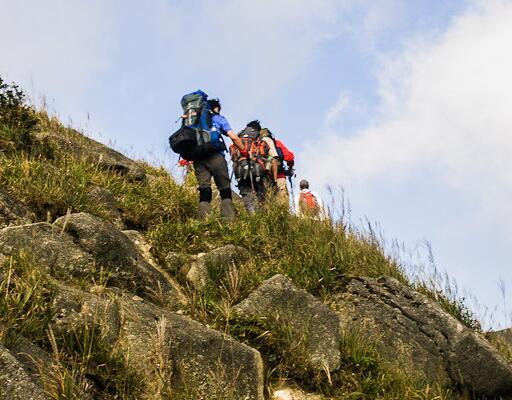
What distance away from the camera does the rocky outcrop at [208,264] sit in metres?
6.22

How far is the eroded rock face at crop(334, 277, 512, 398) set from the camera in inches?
229

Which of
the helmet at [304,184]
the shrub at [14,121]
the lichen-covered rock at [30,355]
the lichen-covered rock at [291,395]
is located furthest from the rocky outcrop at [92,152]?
the lichen-covered rock at [30,355]

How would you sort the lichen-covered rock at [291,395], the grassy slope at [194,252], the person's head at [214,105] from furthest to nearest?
the person's head at [214,105] → the lichen-covered rock at [291,395] → the grassy slope at [194,252]

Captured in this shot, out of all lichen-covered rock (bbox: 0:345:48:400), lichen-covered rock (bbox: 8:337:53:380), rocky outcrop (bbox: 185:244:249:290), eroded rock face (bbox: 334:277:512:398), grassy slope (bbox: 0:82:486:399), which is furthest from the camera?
rocky outcrop (bbox: 185:244:249:290)

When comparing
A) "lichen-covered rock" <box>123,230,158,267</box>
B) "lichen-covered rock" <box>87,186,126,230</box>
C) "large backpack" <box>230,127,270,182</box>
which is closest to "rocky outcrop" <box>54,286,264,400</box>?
"lichen-covered rock" <box>123,230,158,267</box>

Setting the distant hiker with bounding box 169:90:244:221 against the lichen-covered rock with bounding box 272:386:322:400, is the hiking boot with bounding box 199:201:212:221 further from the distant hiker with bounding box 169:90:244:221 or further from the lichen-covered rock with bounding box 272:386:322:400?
the lichen-covered rock with bounding box 272:386:322:400

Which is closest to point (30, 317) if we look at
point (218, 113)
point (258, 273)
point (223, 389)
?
point (223, 389)

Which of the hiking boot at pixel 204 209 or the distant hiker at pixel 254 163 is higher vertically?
the distant hiker at pixel 254 163

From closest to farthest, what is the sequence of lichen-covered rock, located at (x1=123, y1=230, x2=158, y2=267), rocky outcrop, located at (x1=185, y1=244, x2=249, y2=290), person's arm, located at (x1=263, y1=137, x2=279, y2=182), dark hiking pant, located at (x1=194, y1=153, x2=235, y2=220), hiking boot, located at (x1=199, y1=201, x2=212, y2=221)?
1. rocky outcrop, located at (x1=185, y1=244, x2=249, y2=290)
2. lichen-covered rock, located at (x1=123, y1=230, x2=158, y2=267)
3. hiking boot, located at (x1=199, y1=201, x2=212, y2=221)
4. dark hiking pant, located at (x1=194, y1=153, x2=235, y2=220)
5. person's arm, located at (x1=263, y1=137, x2=279, y2=182)

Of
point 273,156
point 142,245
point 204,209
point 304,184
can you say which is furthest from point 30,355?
point 304,184

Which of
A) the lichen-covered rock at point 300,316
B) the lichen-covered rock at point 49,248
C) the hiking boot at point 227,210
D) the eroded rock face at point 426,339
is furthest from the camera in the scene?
the hiking boot at point 227,210

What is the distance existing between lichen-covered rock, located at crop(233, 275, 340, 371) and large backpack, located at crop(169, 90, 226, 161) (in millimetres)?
3421

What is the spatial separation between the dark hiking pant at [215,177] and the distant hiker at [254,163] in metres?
1.45

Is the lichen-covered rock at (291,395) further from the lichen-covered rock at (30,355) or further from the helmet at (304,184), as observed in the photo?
the helmet at (304,184)
